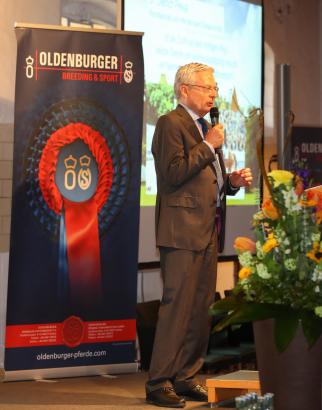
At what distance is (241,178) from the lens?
423 centimetres

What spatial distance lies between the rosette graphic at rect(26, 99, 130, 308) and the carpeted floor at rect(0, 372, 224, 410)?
45 cm

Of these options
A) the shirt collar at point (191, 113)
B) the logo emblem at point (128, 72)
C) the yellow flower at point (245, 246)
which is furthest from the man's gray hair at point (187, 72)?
the yellow flower at point (245, 246)

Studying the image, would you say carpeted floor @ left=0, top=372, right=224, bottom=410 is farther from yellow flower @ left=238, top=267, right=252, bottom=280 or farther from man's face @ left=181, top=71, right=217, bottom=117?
yellow flower @ left=238, top=267, right=252, bottom=280

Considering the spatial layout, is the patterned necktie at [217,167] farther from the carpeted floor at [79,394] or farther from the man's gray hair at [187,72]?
the carpeted floor at [79,394]

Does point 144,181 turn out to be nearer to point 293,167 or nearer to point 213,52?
point 213,52

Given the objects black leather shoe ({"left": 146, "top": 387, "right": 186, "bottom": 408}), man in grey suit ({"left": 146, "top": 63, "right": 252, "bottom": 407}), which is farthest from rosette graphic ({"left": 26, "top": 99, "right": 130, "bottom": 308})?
black leather shoe ({"left": 146, "top": 387, "right": 186, "bottom": 408})

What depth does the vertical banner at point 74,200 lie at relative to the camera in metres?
4.91

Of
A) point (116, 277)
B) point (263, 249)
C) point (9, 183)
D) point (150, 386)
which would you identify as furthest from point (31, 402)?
point (263, 249)

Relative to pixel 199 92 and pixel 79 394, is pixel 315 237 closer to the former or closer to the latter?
pixel 199 92

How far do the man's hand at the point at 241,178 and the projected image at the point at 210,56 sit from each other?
1.83 metres

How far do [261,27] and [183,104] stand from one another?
331cm

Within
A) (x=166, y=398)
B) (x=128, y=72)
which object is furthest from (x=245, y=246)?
(x=128, y=72)

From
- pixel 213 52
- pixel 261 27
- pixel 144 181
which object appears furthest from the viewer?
pixel 261 27

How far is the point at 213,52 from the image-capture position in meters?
6.81
